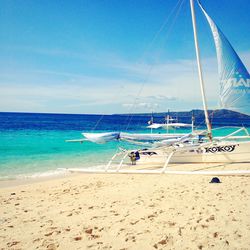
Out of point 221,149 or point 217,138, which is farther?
point 217,138

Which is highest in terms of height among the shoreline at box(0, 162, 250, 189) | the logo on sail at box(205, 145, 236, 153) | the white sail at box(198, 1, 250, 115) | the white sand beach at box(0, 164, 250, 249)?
the white sail at box(198, 1, 250, 115)

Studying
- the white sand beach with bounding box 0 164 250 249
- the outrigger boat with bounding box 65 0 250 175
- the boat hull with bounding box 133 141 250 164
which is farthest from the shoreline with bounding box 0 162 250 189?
the white sand beach with bounding box 0 164 250 249

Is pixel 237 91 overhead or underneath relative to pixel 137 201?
overhead

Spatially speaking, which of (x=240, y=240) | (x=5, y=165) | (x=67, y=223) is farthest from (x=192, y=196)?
(x=5, y=165)

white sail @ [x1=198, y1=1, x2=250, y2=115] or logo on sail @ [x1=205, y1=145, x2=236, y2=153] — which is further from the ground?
white sail @ [x1=198, y1=1, x2=250, y2=115]

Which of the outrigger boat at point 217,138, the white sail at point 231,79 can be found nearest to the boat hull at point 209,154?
the outrigger boat at point 217,138

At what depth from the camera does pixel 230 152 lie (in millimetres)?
11711

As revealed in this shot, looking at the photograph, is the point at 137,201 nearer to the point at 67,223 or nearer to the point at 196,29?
the point at 67,223

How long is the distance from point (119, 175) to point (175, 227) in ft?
20.4

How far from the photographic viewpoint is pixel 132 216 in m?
5.42

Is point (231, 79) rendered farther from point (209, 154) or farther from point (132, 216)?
point (132, 216)

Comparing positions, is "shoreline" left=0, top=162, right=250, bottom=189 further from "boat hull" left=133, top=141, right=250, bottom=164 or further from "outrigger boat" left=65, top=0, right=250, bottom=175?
"outrigger boat" left=65, top=0, right=250, bottom=175

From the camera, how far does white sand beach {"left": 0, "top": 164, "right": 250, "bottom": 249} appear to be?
4266 mm

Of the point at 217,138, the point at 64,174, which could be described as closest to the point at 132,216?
the point at 64,174
